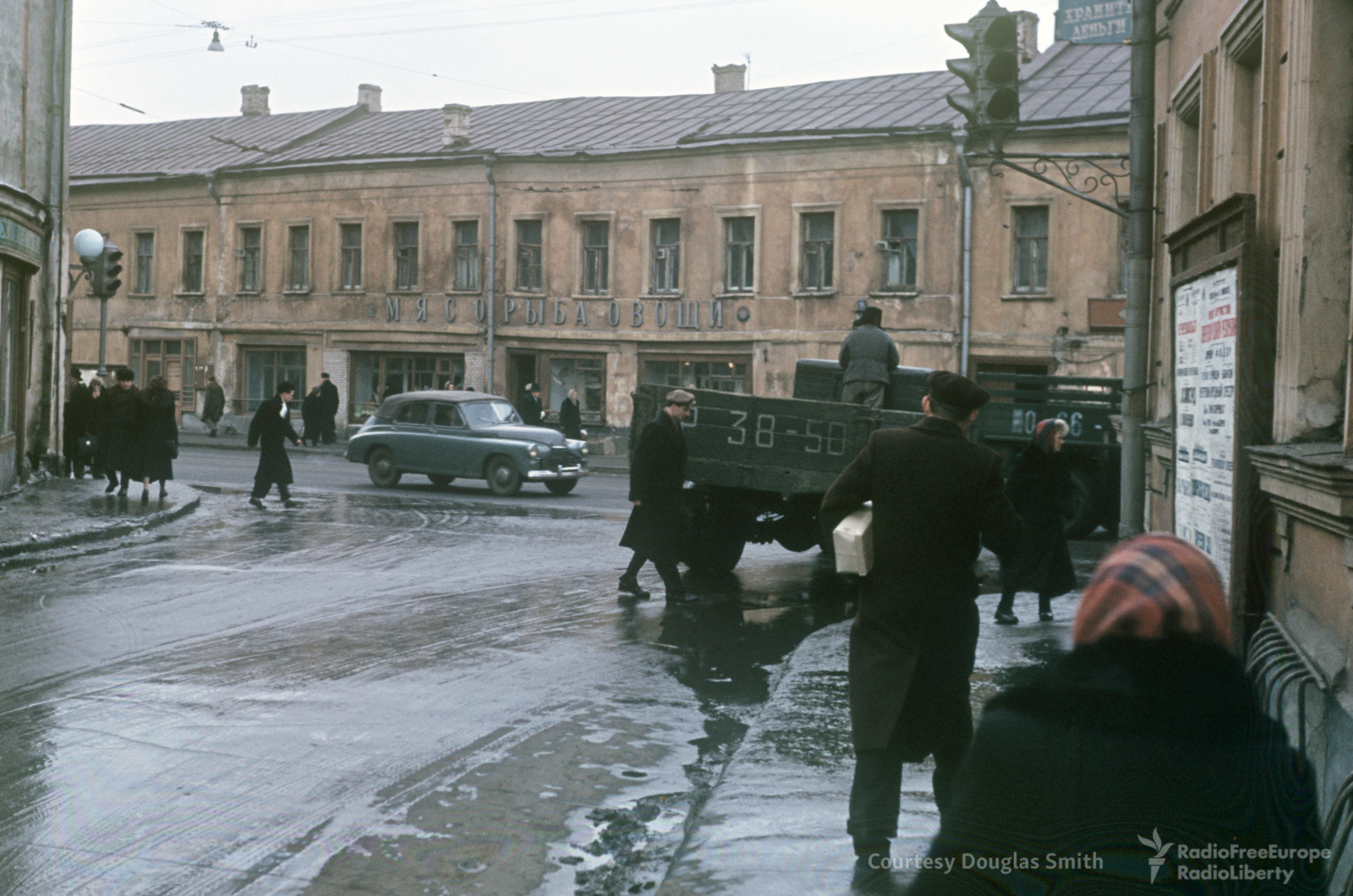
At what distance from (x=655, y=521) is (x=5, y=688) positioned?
16.7ft

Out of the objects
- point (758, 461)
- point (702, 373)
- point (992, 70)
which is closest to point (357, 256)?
point (702, 373)

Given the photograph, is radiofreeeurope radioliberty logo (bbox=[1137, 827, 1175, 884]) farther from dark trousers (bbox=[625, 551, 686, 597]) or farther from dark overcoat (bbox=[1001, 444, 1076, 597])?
dark trousers (bbox=[625, 551, 686, 597])

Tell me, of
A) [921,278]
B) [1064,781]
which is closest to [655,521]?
[1064,781]

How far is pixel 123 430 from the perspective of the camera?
1856cm

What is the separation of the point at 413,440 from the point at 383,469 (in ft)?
2.69

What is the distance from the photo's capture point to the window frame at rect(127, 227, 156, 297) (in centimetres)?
4238

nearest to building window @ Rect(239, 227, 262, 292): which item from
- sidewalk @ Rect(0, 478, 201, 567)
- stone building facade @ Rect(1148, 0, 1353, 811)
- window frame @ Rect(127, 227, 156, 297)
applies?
window frame @ Rect(127, 227, 156, 297)

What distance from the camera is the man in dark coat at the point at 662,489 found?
36.5 ft

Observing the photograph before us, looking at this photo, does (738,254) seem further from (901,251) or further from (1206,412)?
(1206,412)

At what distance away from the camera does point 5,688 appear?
7.39 m

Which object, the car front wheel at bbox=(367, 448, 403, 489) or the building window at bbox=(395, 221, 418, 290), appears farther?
the building window at bbox=(395, 221, 418, 290)

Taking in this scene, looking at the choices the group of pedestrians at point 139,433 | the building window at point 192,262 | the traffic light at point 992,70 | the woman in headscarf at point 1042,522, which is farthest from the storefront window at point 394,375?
the woman in headscarf at point 1042,522

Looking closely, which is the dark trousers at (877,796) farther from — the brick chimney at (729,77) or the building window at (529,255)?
the brick chimney at (729,77)

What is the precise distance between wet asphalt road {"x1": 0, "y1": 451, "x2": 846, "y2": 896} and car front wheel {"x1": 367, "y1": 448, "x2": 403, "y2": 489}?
8.83m
